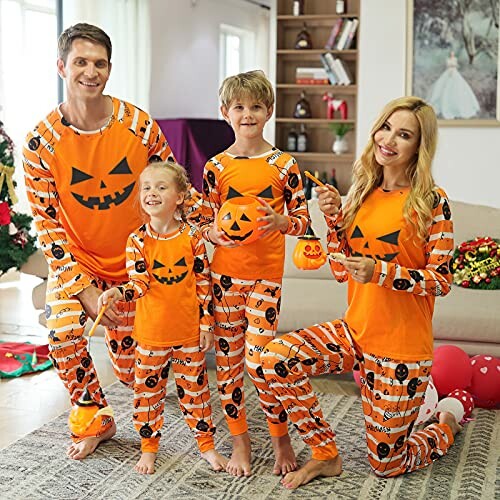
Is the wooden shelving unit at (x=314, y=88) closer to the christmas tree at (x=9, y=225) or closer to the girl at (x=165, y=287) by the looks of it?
the christmas tree at (x=9, y=225)

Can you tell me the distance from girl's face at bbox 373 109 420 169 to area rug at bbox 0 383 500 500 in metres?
1.03

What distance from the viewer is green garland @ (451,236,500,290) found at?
13.8 feet

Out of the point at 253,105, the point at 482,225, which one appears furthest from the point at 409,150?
the point at 482,225

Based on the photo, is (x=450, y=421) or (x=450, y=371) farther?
(x=450, y=371)

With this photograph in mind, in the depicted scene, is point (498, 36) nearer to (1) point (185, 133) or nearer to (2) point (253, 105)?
(1) point (185, 133)

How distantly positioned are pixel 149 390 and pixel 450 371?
1.30 metres

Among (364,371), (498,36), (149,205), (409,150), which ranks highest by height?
(498,36)

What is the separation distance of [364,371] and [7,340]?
8.47 feet

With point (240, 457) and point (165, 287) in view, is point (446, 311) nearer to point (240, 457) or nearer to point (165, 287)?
point (240, 457)

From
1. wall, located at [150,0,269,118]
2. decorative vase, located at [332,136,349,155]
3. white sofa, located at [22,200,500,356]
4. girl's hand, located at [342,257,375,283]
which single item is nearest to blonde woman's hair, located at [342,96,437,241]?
girl's hand, located at [342,257,375,283]

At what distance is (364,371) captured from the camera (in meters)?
2.84

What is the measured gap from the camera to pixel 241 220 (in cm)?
262

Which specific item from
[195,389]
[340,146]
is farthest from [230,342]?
[340,146]

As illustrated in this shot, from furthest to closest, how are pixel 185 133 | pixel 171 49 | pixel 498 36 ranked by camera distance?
pixel 171 49
pixel 185 133
pixel 498 36
